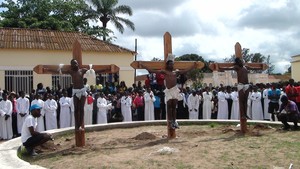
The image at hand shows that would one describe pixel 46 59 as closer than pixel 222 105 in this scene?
No

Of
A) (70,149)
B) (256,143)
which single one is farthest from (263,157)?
(70,149)

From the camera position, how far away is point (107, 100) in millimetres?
15250

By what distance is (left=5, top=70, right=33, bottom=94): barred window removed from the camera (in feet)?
72.6

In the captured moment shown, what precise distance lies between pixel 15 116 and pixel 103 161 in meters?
8.14

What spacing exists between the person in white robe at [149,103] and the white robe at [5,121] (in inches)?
206

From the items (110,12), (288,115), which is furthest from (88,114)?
(110,12)

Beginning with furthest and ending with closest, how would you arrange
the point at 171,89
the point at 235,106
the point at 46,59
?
the point at 46,59, the point at 235,106, the point at 171,89

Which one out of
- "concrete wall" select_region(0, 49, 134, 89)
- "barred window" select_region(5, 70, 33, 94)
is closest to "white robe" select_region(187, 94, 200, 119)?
"concrete wall" select_region(0, 49, 134, 89)

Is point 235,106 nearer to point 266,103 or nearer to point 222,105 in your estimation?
point 222,105

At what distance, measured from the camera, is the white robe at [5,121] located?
1281cm

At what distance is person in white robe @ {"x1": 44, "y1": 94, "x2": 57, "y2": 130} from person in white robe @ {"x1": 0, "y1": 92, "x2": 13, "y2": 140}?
52.0 inches

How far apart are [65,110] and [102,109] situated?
142cm

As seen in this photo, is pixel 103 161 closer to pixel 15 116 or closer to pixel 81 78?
pixel 81 78

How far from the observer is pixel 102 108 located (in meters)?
14.6
